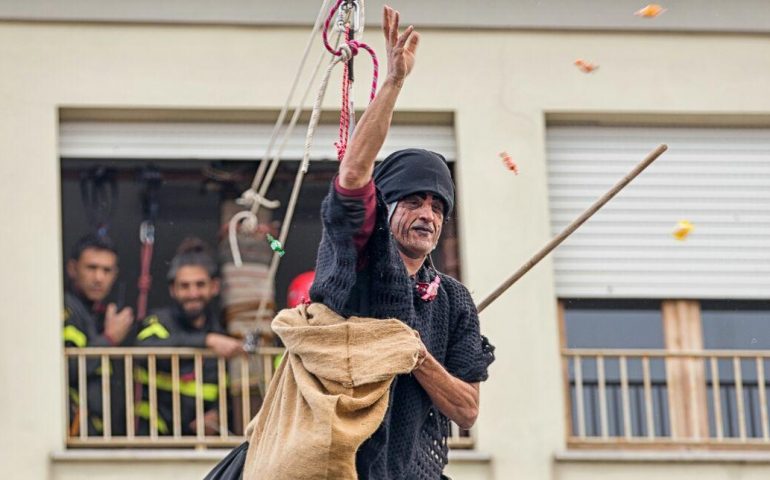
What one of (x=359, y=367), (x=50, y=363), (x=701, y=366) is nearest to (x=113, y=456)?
(x=50, y=363)

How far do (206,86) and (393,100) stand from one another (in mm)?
8535

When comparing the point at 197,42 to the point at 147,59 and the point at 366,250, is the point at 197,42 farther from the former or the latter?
the point at 366,250

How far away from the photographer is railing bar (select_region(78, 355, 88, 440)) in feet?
51.3

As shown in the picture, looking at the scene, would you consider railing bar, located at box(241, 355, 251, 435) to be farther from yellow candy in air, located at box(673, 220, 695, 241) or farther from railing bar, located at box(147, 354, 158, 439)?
yellow candy in air, located at box(673, 220, 695, 241)

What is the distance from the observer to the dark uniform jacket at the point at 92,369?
15.6 meters

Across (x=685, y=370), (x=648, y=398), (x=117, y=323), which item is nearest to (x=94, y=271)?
(x=117, y=323)

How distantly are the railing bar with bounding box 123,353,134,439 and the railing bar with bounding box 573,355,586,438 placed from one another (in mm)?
2712

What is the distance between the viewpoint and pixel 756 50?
16.7m

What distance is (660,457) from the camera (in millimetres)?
15820

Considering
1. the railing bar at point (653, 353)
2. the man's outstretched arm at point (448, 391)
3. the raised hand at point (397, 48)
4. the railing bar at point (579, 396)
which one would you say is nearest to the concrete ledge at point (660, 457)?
the railing bar at point (579, 396)

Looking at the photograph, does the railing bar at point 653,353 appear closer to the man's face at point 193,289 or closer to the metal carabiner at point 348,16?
the man's face at point 193,289

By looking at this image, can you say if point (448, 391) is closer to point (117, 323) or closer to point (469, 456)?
point (469, 456)

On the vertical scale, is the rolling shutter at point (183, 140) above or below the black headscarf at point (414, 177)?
above

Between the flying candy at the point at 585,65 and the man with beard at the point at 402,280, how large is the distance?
7.72m
